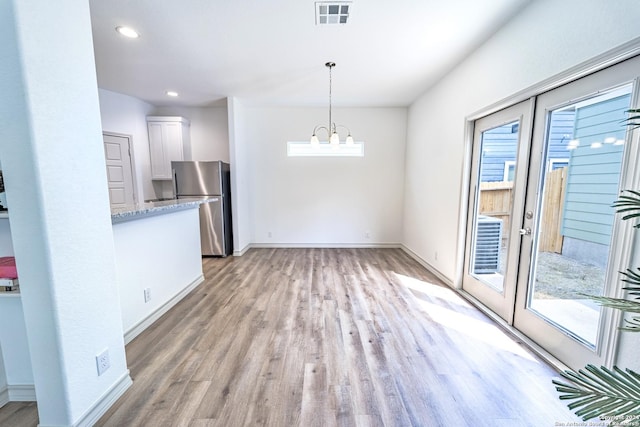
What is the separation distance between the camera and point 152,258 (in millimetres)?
2381

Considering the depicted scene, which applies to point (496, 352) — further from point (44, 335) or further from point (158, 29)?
point (158, 29)

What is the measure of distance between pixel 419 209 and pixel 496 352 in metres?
2.60

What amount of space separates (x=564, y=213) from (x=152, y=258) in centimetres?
354

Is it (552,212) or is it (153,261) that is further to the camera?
(153,261)

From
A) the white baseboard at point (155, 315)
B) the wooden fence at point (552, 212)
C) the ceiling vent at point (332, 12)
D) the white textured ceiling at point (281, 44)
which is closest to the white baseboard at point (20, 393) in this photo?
the white baseboard at point (155, 315)

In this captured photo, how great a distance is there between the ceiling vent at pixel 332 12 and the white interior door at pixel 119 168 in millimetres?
4054

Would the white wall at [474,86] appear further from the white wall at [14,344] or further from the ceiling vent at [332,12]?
the white wall at [14,344]

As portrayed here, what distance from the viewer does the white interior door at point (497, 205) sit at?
86.5 inches

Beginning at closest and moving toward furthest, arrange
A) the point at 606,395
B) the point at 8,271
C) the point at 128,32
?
1. the point at 606,395
2. the point at 8,271
3. the point at 128,32

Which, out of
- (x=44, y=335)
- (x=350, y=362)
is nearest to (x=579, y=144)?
(x=350, y=362)

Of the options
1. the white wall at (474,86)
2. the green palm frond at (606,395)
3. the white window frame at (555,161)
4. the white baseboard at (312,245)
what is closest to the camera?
the green palm frond at (606,395)

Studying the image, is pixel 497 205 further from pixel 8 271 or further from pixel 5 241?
pixel 5 241

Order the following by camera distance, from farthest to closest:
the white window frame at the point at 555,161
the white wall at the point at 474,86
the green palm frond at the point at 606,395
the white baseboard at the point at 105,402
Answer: the white window frame at the point at 555,161
the white wall at the point at 474,86
the white baseboard at the point at 105,402
the green palm frond at the point at 606,395

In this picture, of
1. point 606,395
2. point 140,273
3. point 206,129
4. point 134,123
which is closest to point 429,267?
point 606,395
